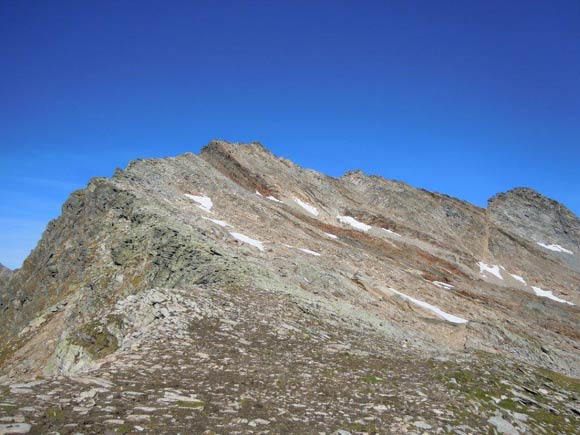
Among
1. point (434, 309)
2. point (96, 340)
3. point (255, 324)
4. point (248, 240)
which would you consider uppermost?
point (248, 240)

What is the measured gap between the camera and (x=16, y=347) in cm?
3002

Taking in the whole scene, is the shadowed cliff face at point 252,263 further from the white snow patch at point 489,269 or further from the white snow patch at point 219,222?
the white snow patch at point 489,269

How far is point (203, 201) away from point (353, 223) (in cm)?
3077

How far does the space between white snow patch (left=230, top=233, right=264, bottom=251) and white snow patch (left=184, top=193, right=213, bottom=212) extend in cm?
802

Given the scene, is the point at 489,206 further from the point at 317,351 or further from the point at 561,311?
the point at 317,351

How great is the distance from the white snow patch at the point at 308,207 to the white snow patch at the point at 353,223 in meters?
4.99

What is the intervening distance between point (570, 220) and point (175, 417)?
459 ft

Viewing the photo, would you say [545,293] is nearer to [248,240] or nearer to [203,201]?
[203,201]

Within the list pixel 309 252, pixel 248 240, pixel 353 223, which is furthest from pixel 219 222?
pixel 353 223

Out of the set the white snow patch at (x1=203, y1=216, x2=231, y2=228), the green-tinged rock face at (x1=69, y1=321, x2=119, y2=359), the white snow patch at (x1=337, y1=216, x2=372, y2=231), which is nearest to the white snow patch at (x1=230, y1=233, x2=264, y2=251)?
the white snow patch at (x1=203, y1=216, x2=231, y2=228)

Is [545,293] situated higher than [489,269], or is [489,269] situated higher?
[489,269]

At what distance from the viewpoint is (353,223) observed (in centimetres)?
6938

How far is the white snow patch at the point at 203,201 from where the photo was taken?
42.4m

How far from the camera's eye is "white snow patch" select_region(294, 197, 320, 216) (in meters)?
64.2
